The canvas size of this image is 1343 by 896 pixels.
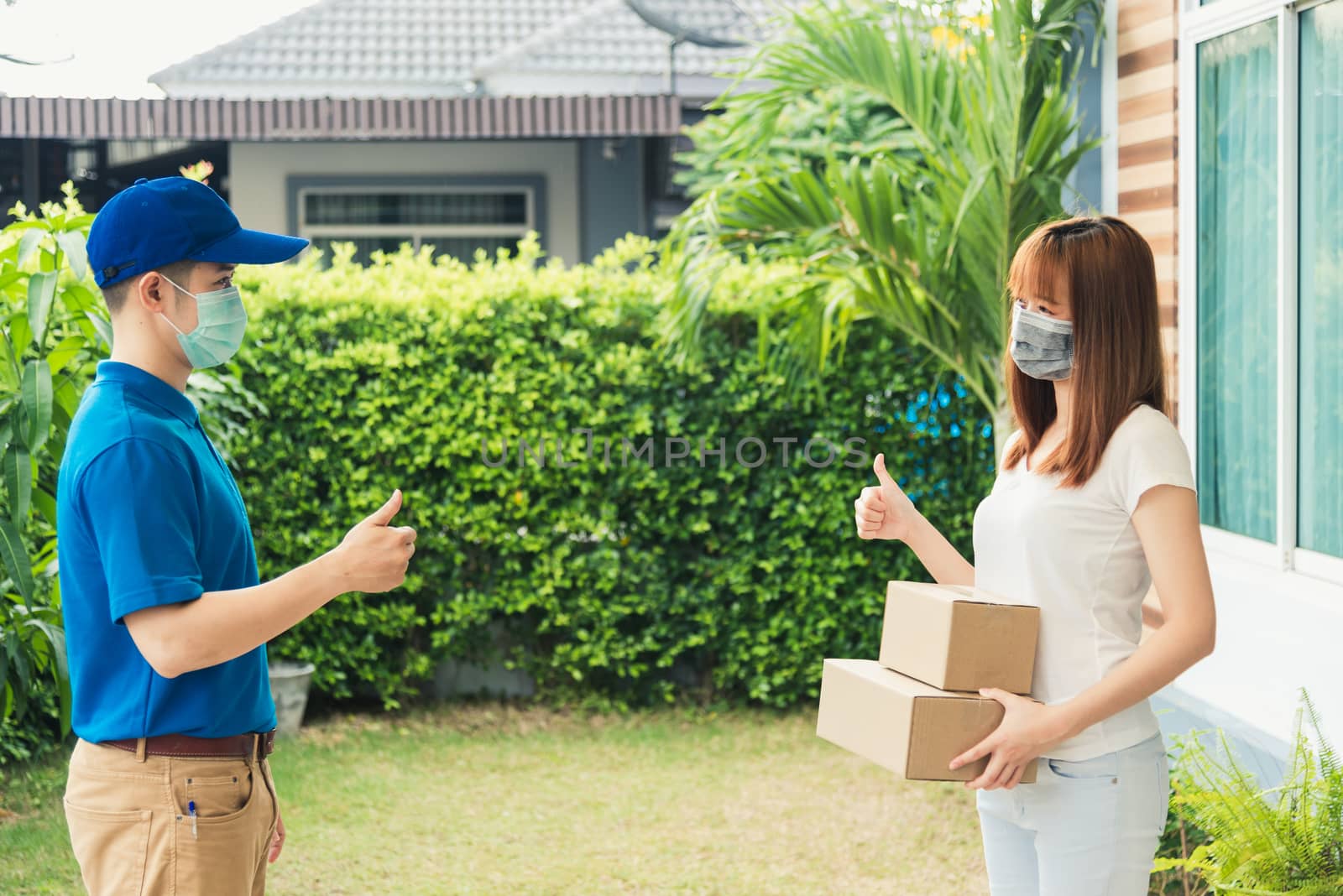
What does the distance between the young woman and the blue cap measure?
1.30m

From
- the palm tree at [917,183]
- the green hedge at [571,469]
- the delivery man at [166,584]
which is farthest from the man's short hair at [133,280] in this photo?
the green hedge at [571,469]

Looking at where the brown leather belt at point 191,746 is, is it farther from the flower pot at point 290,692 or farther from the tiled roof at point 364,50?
the tiled roof at point 364,50

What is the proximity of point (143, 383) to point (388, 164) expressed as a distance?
9209 millimetres

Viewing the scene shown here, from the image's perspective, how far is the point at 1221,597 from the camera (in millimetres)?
3955

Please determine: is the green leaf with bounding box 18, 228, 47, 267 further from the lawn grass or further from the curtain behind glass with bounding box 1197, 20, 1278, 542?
the curtain behind glass with bounding box 1197, 20, 1278, 542

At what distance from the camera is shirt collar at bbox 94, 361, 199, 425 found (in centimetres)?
184

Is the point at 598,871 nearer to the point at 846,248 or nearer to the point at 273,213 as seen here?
the point at 846,248

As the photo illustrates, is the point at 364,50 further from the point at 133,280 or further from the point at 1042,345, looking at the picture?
the point at 1042,345

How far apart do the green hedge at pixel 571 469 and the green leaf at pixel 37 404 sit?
2.26 m

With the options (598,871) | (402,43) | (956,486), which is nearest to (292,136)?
(402,43)

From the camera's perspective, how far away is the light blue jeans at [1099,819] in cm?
192

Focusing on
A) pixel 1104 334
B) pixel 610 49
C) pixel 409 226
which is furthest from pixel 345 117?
pixel 1104 334

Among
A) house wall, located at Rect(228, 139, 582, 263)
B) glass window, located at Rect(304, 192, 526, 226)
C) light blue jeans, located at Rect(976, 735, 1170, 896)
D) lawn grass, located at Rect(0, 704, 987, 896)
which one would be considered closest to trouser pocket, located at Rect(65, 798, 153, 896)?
light blue jeans, located at Rect(976, 735, 1170, 896)

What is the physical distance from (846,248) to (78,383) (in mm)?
2851
